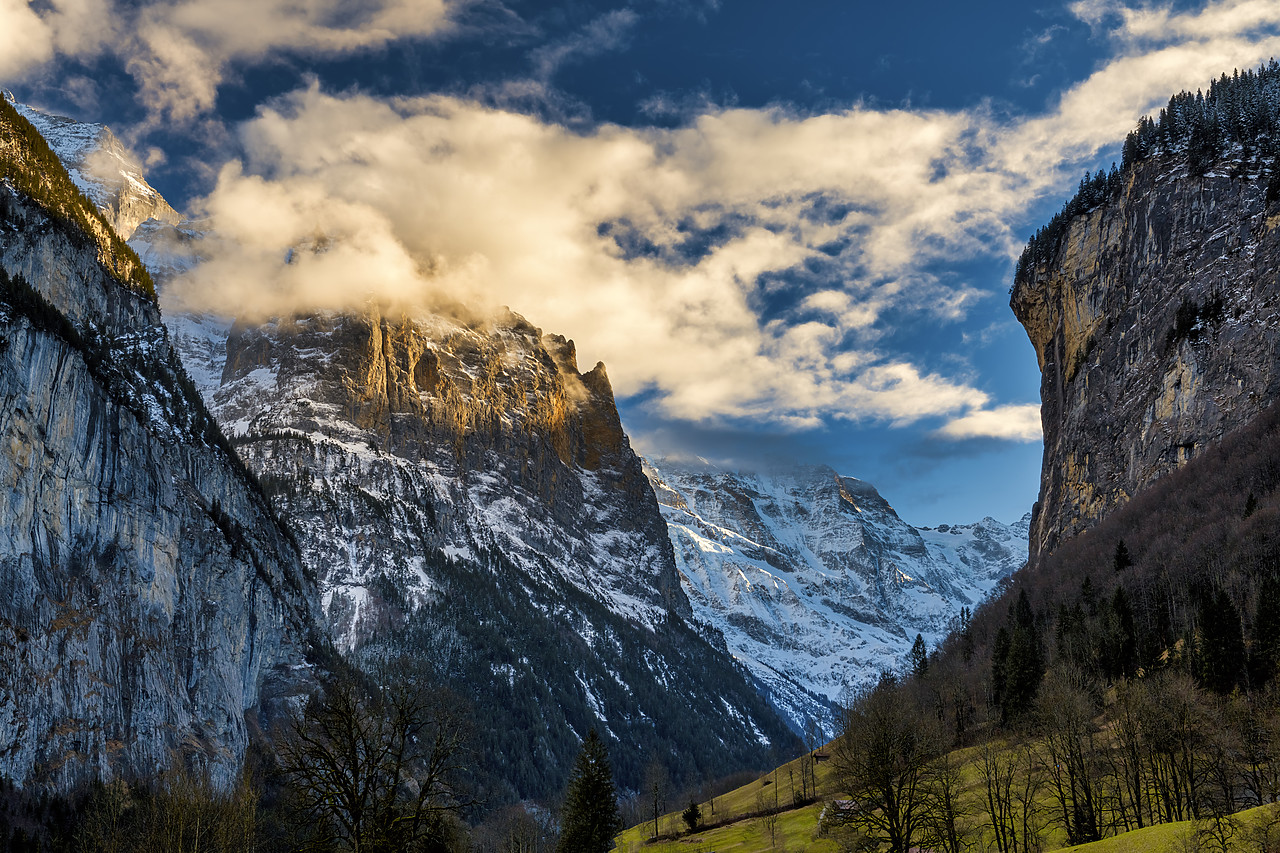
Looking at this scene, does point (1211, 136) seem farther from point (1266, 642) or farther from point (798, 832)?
point (798, 832)

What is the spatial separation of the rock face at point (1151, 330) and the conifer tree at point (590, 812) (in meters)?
103

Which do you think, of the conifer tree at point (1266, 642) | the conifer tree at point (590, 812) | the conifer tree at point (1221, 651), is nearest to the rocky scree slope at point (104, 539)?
the conifer tree at point (590, 812)

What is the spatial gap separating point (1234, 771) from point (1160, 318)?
110 metres

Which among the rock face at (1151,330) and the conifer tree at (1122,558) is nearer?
the conifer tree at (1122,558)

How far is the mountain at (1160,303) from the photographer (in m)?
127

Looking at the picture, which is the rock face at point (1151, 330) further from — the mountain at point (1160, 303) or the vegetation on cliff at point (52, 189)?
the vegetation on cliff at point (52, 189)

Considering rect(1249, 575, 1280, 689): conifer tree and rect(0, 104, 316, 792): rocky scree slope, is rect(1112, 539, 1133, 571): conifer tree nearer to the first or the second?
rect(1249, 575, 1280, 689): conifer tree

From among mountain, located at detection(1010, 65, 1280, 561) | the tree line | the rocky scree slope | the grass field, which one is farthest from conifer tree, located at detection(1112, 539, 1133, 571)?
the rocky scree slope

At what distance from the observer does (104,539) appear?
86.9m

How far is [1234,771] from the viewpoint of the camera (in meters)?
52.1

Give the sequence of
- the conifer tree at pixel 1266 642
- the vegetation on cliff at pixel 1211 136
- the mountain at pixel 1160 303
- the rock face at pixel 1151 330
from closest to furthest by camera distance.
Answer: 1. the conifer tree at pixel 1266 642
2. the rock face at pixel 1151 330
3. the mountain at pixel 1160 303
4. the vegetation on cliff at pixel 1211 136

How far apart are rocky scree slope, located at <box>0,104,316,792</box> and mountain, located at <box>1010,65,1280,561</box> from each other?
13311 centimetres

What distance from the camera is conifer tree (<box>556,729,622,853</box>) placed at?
220 feet

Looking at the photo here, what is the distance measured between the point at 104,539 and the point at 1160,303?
154m
